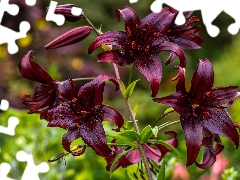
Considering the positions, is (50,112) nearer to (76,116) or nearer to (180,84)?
(76,116)

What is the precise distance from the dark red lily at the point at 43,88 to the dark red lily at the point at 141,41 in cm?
9

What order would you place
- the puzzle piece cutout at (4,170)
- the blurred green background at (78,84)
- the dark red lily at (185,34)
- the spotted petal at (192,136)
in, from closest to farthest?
the spotted petal at (192,136) < the dark red lily at (185,34) < the puzzle piece cutout at (4,170) < the blurred green background at (78,84)

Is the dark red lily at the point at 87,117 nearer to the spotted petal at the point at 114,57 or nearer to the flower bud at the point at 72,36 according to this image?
the spotted petal at the point at 114,57

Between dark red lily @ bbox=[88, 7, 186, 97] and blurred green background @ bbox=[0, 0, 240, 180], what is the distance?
0.24 feet

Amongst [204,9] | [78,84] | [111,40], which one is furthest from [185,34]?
[78,84]

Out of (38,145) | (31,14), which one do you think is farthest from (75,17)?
(31,14)

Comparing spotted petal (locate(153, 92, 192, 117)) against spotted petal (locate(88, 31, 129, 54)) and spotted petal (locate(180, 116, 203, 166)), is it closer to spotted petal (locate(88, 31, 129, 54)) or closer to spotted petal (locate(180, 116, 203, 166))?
spotted petal (locate(180, 116, 203, 166))

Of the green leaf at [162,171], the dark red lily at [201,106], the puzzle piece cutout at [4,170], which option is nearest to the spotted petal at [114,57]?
Result: the dark red lily at [201,106]

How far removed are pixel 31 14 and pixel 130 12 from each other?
149 inches

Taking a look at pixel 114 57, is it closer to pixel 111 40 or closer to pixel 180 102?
pixel 111 40

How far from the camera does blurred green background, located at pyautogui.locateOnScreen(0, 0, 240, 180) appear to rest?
2111 millimetres

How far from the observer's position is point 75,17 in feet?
3.74

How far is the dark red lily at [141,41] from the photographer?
3.51 feet

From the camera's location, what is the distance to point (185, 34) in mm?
1170
